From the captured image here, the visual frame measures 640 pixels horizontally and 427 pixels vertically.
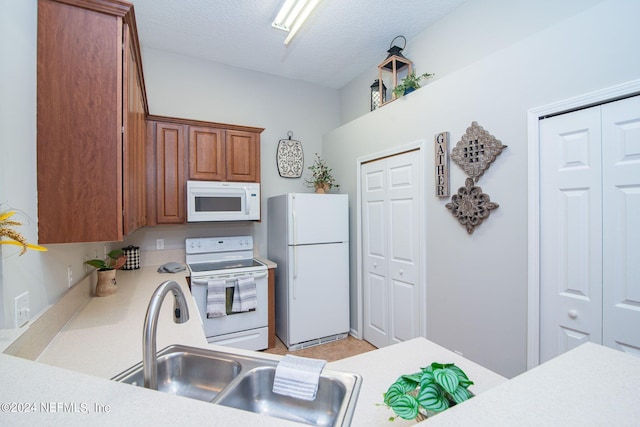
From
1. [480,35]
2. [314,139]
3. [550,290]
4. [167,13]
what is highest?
[167,13]

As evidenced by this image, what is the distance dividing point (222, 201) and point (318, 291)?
1.36 m

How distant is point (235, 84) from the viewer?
3395mm

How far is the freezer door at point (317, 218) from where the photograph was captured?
2.94m

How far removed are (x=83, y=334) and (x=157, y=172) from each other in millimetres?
1732

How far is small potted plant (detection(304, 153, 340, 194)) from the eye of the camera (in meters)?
3.37

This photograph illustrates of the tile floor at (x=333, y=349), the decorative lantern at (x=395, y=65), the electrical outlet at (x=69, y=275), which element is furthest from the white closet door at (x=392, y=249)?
the electrical outlet at (x=69, y=275)

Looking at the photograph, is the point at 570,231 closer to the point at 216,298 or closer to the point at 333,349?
the point at 333,349

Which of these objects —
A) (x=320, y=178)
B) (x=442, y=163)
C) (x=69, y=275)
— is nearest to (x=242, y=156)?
(x=320, y=178)

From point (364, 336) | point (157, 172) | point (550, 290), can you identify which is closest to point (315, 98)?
point (157, 172)

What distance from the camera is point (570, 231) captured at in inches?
61.6

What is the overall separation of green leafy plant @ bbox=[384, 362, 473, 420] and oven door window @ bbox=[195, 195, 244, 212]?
262 cm

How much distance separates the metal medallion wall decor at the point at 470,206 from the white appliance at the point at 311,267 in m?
1.32

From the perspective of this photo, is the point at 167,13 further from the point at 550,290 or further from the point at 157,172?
the point at 550,290

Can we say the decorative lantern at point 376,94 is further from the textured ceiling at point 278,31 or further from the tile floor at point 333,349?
the tile floor at point 333,349
